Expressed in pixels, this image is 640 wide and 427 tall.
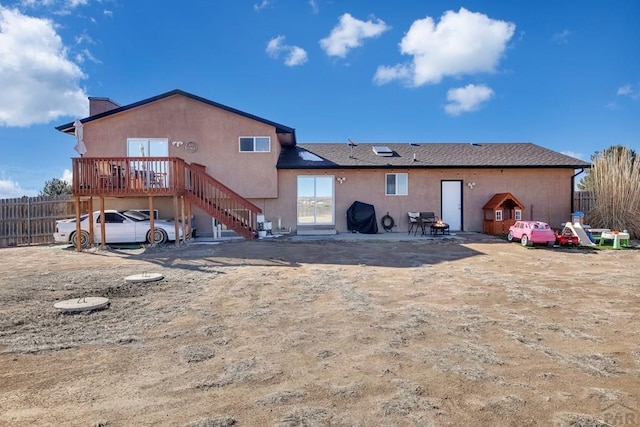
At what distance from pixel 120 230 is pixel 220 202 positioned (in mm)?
3388

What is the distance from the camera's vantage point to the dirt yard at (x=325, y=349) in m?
2.46

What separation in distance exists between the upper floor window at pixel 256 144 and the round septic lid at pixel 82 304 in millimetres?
9757

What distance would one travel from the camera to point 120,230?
11836 mm

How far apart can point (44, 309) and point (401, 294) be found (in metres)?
5.20

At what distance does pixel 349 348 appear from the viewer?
3.54m

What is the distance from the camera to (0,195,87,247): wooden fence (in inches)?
539

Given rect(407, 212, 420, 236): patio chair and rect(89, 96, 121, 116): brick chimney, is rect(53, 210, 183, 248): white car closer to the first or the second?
rect(89, 96, 121, 116): brick chimney

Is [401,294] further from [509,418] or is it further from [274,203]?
[274,203]

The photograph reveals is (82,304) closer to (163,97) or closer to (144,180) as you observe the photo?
(144,180)

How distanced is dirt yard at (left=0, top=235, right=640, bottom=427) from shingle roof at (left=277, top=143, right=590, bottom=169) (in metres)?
8.19

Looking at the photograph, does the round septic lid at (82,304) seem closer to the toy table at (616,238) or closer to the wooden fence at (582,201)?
the toy table at (616,238)

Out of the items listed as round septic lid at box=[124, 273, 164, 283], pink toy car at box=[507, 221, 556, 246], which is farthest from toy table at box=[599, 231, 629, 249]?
round septic lid at box=[124, 273, 164, 283]

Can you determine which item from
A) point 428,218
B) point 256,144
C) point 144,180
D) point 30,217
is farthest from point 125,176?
point 428,218

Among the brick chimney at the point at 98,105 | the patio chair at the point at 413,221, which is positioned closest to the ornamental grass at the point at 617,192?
the patio chair at the point at 413,221
